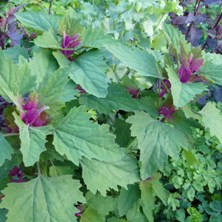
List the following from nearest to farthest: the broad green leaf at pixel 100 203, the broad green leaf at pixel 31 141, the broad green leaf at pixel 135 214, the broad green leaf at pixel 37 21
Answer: the broad green leaf at pixel 31 141 → the broad green leaf at pixel 37 21 → the broad green leaf at pixel 100 203 → the broad green leaf at pixel 135 214

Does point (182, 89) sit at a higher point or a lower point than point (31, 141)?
higher

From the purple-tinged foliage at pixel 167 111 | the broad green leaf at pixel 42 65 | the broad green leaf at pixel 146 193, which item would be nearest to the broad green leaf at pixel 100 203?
the broad green leaf at pixel 146 193

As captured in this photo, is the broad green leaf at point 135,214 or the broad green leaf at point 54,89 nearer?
the broad green leaf at point 54,89

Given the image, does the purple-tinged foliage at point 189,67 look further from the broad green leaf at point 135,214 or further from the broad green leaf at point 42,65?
the broad green leaf at point 135,214

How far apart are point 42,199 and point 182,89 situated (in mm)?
467

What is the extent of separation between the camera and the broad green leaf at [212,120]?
3.84ft

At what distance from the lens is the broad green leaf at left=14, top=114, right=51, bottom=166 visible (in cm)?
86

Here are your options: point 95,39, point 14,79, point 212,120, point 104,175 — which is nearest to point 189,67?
point 212,120

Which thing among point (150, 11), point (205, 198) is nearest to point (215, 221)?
point (205, 198)

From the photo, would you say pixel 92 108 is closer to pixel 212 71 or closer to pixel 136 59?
pixel 136 59

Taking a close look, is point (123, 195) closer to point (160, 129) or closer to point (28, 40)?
point (160, 129)

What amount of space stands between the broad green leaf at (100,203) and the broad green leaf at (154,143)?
0.23 meters

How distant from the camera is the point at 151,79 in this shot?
126 cm

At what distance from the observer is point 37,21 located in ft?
4.01
